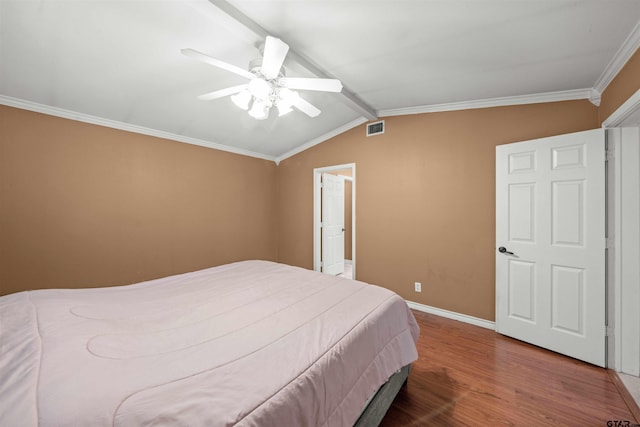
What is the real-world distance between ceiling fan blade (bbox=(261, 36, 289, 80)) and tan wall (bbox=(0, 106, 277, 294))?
7.62 ft

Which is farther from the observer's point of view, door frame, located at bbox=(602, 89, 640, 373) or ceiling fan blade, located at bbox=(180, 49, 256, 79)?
door frame, located at bbox=(602, 89, 640, 373)

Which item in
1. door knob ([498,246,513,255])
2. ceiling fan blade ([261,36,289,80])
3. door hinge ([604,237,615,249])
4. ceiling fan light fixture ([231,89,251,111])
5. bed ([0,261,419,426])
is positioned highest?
ceiling fan blade ([261,36,289,80])

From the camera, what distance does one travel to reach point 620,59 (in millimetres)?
1805

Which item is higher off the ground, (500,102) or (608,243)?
(500,102)

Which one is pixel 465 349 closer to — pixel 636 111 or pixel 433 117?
pixel 636 111

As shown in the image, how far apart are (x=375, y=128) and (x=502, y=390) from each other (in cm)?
315

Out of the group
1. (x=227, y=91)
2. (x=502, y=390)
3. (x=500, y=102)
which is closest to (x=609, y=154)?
(x=500, y=102)

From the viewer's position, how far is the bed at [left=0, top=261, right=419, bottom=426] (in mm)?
700

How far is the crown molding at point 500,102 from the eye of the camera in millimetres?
2342

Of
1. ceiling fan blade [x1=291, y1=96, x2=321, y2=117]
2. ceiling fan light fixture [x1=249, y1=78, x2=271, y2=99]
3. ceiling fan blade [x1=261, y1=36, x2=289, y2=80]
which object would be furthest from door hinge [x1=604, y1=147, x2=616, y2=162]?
ceiling fan light fixture [x1=249, y1=78, x2=271, y2=99]

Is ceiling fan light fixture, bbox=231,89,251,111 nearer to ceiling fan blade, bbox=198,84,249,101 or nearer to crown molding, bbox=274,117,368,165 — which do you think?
ceiling fan blade, bbox=198,84,249,101

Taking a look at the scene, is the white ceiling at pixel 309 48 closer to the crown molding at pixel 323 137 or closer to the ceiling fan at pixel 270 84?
the ceiling fan at pixel 270 84

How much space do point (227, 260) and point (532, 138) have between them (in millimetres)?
4282

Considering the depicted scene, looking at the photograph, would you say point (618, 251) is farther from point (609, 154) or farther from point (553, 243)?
point (609, 154)
